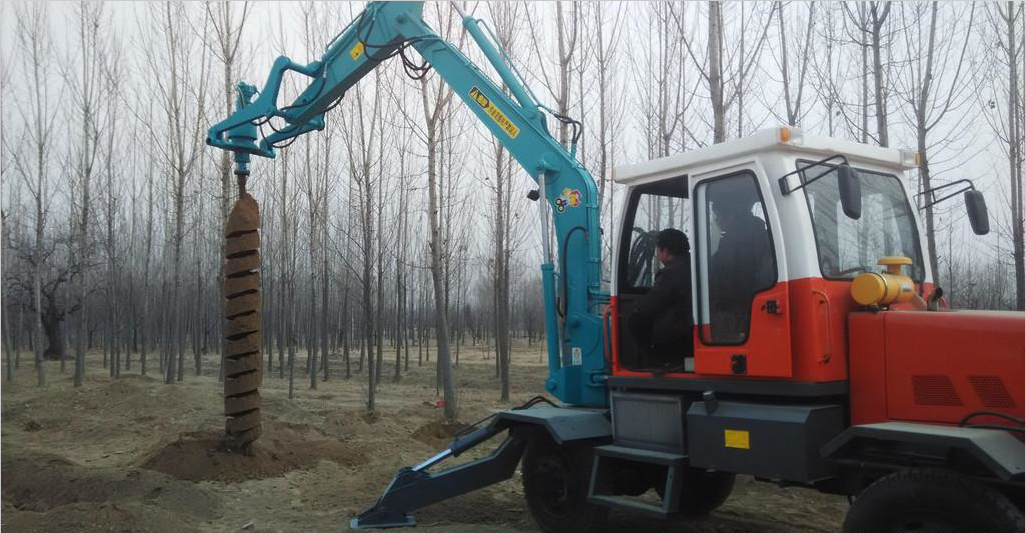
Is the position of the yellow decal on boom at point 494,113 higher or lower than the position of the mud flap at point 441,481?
higher

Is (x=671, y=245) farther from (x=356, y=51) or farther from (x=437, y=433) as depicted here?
(x=437, y=433)

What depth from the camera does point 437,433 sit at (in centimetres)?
1041

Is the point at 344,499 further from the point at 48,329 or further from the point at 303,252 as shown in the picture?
the point at 48,329

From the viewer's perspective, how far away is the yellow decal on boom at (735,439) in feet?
14.2

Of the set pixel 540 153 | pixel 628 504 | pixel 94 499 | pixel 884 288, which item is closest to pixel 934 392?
pixel 884 288

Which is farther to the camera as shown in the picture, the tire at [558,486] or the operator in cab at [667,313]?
the tire at [558,486]

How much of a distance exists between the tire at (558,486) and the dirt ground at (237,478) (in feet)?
1.12

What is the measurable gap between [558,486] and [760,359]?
6.32 ft

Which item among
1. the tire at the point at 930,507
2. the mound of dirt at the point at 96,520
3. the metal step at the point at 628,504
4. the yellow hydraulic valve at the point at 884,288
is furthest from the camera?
the mound of dirt at the point at 96,520

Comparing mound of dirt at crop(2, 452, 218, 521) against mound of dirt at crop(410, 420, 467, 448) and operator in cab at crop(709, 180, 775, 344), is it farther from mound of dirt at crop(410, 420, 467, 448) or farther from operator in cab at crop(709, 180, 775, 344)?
operator in cab at crop(709, 180, 775, 344)

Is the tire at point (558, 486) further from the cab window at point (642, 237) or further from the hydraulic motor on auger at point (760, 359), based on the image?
the cab window at point (642, 237)

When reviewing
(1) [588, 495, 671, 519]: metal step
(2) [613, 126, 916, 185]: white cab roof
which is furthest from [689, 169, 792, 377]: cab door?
(1) [588, 495, 671, 519]: metal step

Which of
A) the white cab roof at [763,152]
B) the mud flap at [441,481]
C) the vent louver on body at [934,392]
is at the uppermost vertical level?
the white cab roof at [763,152]

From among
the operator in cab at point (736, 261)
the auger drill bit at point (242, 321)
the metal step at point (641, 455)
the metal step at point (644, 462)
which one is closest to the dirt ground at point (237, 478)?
the auger drill bit at point (242, 321)
